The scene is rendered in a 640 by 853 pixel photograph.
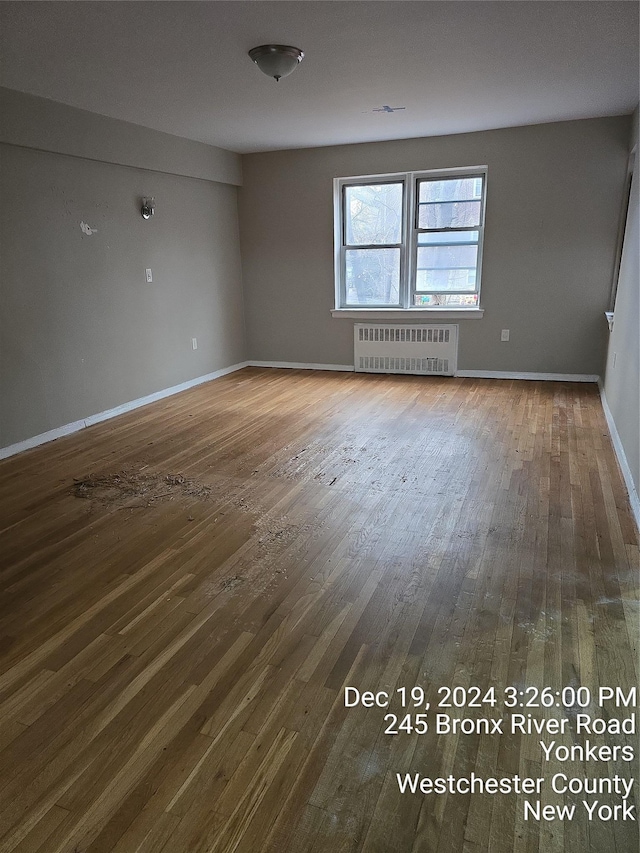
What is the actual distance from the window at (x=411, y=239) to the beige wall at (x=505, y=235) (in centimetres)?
16

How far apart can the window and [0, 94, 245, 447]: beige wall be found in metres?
1.45

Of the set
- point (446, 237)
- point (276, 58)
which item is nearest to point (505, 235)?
point (446, 237)

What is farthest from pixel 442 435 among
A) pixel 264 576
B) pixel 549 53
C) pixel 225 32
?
pixel 225 32

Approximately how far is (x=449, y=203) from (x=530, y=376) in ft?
6.77

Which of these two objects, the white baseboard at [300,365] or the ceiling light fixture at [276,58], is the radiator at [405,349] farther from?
the ceiling light fixture at [276,58]

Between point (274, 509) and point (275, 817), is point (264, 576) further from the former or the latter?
point (275, 817)

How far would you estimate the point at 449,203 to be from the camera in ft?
19.6

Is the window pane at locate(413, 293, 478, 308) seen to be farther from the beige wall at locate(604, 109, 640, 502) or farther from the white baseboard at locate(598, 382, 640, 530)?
the white baseboard at locate(598, 382, 640, 530)

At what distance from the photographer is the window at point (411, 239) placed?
594 centimetres

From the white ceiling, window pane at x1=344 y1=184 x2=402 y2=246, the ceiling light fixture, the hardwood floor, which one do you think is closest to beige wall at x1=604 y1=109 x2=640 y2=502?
the hardwood floor

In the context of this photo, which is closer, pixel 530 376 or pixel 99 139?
pixel 99 139

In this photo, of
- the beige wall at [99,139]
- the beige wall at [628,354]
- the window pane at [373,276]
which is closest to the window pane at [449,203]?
the window pane at [373,276]

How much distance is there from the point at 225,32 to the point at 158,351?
323 centimetres

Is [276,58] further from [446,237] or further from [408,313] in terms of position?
[408,313]
